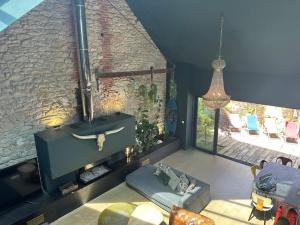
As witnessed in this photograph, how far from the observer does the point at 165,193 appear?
6375 mm

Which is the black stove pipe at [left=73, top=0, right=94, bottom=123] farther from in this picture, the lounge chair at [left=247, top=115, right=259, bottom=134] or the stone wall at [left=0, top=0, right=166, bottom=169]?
the lounge chair at [left=247, top=115, right=259, bottom=134]

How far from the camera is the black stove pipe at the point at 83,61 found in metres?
5.89

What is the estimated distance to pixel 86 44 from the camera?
6.20 m

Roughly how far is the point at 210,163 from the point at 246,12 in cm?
506

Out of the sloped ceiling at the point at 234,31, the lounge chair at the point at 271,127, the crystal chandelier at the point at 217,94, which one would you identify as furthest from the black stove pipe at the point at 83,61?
the lounge chair at the point at 271,127

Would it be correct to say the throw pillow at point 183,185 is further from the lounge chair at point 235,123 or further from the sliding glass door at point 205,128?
the lounge chair at point 235,123

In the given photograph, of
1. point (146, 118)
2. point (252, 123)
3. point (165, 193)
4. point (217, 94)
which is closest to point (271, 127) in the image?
point (252, 123)

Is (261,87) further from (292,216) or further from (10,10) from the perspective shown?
(10,10)

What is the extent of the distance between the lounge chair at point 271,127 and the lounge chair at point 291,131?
1.80 ft

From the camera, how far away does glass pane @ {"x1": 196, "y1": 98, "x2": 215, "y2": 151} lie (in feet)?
30.1

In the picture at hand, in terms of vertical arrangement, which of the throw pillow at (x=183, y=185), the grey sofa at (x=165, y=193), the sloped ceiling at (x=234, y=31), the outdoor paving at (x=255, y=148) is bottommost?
the outdoor paving at (x=255, y=148)

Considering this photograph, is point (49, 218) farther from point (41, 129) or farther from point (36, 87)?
point (36, 87)

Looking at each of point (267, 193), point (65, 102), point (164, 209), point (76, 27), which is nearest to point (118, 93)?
point (65, 102)

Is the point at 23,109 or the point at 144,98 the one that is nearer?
the point at 23,109
